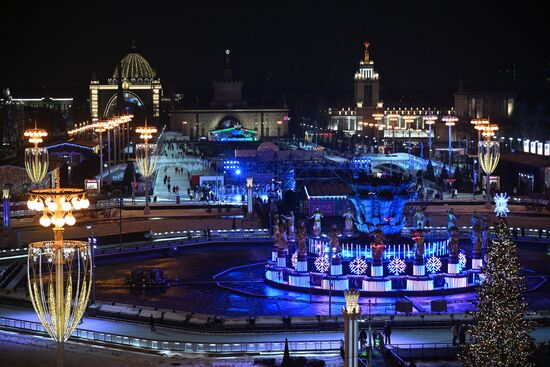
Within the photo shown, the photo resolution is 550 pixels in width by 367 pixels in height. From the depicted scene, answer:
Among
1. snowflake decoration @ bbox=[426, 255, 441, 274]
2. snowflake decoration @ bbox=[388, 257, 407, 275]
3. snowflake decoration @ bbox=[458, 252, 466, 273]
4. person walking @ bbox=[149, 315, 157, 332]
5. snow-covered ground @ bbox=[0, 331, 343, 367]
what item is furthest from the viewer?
snowflake decoration @ bbox=[458, 252, 466, 273]

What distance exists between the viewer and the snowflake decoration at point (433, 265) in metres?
36.2

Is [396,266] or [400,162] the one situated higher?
[400,162]

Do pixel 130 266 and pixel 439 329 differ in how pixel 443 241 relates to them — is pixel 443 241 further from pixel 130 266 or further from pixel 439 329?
pixel 130 266

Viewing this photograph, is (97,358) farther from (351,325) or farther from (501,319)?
(501,319)

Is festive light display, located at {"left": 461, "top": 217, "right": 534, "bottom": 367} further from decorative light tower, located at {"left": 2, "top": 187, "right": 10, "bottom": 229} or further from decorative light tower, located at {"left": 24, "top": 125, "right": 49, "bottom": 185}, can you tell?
decorative light tower, located at {"left": 24, "top": 125, "right": 49, "bottom": 185}

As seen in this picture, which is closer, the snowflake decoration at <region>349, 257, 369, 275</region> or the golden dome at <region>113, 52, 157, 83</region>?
the snowflake decoration at <region>349, 257, 369, 275</region>

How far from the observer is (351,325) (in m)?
22.7

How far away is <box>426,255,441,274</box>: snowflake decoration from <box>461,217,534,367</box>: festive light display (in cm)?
1403

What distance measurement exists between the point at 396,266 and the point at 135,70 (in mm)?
148075

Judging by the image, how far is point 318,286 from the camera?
1431 inches

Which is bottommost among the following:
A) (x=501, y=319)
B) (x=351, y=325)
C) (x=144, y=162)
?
(x=351, y=325)

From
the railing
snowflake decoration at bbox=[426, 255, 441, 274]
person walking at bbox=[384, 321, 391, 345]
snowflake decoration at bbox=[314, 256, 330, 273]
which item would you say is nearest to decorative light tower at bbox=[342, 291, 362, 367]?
the railing

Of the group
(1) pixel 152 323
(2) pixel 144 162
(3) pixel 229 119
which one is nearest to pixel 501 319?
(1) pixel 152 323

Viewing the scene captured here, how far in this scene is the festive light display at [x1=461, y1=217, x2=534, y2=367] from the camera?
70.8 ft
